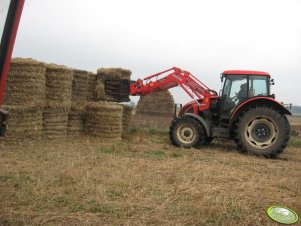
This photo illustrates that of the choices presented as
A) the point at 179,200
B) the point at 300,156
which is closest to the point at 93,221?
the point at 179,200

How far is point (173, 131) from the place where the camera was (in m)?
9.29

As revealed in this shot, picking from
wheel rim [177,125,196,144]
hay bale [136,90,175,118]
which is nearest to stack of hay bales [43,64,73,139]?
wheel rim [177,125,196,144]

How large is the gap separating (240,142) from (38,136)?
4.72 meters

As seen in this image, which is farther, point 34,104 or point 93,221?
point 34,104

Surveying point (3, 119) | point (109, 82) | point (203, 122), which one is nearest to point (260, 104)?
point (203, 122)

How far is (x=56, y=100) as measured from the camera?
28.7ft

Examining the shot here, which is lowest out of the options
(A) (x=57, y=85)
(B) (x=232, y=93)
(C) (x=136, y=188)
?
(C) (x=136, y=188)

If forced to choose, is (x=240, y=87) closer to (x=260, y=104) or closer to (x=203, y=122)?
(x=260, y=104)

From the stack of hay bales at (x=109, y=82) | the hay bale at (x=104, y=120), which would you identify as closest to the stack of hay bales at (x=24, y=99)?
the hay bale at (x=104, y=120)

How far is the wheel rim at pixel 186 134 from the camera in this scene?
9.11m

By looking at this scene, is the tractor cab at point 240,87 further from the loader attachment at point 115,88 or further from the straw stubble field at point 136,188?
the loader attachment at point 115,88

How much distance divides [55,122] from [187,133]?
3344 mm

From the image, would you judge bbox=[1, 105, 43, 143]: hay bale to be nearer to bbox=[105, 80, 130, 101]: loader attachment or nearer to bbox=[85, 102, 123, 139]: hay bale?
bbox=[85, 102, 123, 139]: hay bale

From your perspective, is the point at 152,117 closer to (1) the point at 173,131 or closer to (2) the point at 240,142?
(1) the point at 173,131
